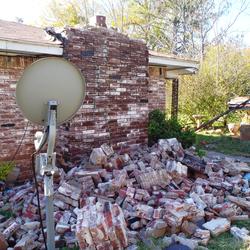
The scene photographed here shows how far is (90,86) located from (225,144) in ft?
22.3

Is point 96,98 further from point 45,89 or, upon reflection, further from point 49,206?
point 49,206

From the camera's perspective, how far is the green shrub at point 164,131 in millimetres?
7875

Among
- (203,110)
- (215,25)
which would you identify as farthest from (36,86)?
(215,25)

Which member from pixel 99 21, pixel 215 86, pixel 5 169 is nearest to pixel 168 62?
pixel 99 21

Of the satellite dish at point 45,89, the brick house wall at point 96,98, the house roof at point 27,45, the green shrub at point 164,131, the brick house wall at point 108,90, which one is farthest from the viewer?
the green shrub at point 164,131

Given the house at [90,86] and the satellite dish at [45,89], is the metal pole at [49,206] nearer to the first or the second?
the satellite dish at [45,89]

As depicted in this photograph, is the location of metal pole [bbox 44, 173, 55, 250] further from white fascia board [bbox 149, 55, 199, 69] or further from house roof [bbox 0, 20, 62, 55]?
white fascia board [bbox 149, 55, 199, 69]

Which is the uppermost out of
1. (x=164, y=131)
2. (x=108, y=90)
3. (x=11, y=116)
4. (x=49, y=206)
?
(x=108, y=90)

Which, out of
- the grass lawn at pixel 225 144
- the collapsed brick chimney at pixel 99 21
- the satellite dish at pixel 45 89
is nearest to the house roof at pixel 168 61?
the collapsed brick chimney at pixel 99 21

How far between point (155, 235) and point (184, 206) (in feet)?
1.96

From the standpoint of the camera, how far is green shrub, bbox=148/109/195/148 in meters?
7.88

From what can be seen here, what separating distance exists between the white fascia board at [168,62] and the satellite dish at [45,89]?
4686mm

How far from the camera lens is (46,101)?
127 inches

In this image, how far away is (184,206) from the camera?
A: 4484 millimetres
